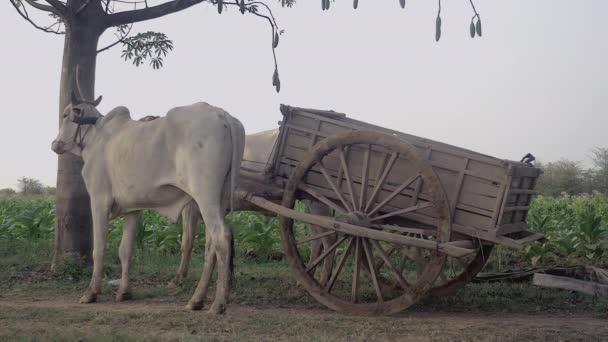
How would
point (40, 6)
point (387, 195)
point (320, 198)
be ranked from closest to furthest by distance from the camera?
1. point (387, 195)
2. point (320, 198)
3. point (40, 6)

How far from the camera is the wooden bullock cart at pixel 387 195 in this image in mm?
5441

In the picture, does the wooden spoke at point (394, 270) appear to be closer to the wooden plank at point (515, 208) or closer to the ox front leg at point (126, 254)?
the wooden plank at point (515, 208)

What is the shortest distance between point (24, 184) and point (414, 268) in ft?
109

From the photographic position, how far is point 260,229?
10109 mm

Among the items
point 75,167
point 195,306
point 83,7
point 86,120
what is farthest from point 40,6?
point 195,306

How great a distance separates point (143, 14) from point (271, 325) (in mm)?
4776

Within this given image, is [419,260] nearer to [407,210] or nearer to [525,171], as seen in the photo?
[407,210]

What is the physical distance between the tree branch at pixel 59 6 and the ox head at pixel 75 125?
170 centimetres

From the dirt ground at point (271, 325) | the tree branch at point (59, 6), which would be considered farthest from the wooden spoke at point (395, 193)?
the tree branch at point (59, 6)

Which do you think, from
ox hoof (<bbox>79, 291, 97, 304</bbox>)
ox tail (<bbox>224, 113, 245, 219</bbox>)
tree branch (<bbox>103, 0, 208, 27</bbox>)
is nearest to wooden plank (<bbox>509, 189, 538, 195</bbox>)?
ox tail (<bbox>224, 113, 245, 219</bbox>)

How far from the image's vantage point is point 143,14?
27.0ft

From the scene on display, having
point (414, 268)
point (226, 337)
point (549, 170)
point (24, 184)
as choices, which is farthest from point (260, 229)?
point (24, 184)

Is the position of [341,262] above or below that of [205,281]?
above

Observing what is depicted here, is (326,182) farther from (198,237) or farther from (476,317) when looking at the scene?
(198,237)
